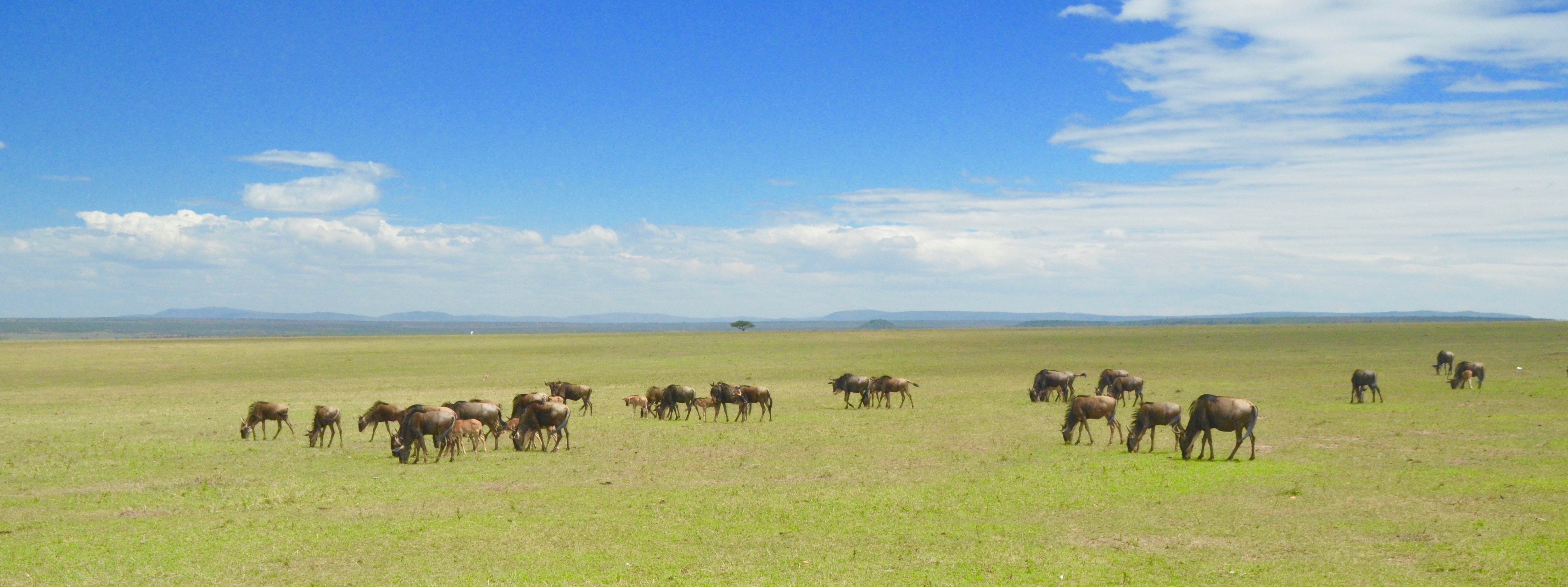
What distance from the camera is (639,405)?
35.8 meters

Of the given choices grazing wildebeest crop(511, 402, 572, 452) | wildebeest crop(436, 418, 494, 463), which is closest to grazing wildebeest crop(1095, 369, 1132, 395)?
grazing wildebeest crop(511, 402, 572, 452)

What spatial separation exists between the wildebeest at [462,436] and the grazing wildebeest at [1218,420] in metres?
16.9

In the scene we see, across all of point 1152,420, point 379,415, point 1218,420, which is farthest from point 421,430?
point 1218,420

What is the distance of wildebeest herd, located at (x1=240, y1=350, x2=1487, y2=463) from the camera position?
22.5 meters

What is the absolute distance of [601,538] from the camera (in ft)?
48.9

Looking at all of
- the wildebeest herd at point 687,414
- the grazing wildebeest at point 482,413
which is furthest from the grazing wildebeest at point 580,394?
the grazing wildebeest at point 482,413

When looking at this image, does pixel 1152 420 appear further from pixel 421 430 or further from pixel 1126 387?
pixel 421 430

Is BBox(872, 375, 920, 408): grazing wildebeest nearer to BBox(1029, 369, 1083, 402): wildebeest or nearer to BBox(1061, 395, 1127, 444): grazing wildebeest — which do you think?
BBox(1029, 369, 1083, 402): wildebeest

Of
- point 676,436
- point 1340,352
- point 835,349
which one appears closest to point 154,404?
point 676,436

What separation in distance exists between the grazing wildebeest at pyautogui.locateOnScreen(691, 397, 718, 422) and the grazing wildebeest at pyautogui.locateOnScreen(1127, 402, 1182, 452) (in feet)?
45.6

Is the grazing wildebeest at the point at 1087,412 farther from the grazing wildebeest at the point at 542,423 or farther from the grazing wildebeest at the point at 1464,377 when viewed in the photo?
the grazing wildebeest at the point at 1464,377

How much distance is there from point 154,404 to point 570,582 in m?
33.4

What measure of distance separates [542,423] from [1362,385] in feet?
92.7

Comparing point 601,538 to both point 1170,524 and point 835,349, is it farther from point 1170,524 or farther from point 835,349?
point 835,349
